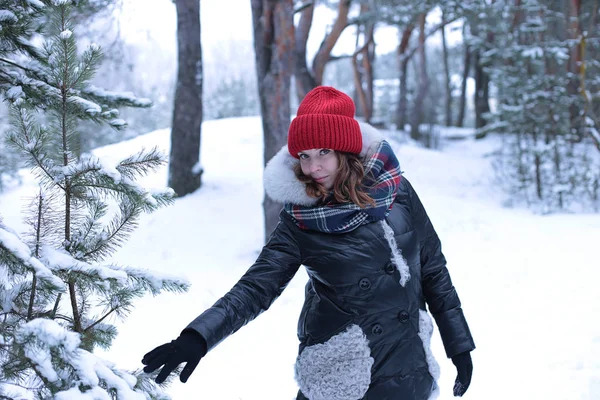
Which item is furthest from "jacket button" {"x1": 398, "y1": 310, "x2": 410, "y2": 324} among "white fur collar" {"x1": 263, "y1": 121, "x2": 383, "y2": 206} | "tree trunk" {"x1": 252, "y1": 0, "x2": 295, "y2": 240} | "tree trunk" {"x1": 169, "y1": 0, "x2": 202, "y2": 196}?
"tree trunk" {"x1": 169, "y1": 0, "x2": 202, "y2": 196}

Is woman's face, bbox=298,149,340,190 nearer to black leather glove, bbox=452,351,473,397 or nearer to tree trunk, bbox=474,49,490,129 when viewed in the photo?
black leather glove, bbox=452,351,473,397

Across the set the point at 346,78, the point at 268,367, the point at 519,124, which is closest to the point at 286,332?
the point at 268,367

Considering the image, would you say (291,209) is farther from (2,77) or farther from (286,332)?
(286,332)

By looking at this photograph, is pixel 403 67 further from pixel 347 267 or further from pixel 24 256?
pixel 24 256

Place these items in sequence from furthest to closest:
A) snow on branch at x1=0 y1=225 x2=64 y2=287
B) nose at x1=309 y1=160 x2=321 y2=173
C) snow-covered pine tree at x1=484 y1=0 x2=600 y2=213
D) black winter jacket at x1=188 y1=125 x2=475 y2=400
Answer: snow-covered pine tree at x1=484 y1=0 x2=600 y2=213 → nose at x1=309 y1=160 x2=321 y2=173 → black winter jacket at x1=188 y1=125 x2=475 y2=400 → snow on branch at x1=0 y1=225 x2=64 y2=287

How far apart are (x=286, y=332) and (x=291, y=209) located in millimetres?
3378

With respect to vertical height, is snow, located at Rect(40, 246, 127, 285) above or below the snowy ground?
above

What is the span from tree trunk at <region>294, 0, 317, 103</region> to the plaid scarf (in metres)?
8.44

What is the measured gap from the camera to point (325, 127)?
7.11ft

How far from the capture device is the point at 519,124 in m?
11.8

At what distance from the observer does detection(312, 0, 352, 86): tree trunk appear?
1061 centimetres

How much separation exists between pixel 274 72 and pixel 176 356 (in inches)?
217

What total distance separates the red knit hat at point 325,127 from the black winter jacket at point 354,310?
12.3 inches

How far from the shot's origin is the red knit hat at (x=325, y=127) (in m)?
2.17
